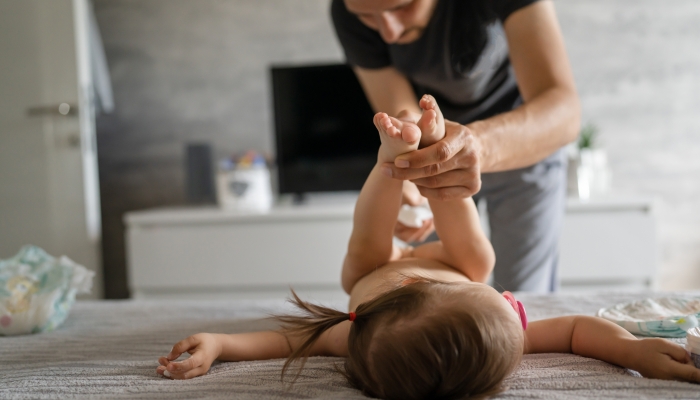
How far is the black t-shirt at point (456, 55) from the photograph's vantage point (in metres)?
1.32

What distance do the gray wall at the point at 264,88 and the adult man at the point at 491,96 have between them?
4.43 feet

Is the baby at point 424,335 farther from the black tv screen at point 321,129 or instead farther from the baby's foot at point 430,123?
the black tv screen at point 321,129

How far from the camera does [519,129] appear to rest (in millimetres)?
986

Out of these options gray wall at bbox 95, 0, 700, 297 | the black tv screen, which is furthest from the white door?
the black tv screen

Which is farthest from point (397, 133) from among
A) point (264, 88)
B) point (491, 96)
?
point (264, 88)

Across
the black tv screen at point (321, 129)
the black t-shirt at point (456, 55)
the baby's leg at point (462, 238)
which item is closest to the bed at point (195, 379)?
the baby's leg at point (462, 238)

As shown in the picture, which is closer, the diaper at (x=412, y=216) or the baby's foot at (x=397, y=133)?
the baby's foot at (x=397, y=133)

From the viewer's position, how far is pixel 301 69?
259 cm

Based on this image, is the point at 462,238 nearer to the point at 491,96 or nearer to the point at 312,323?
the point at 312,323

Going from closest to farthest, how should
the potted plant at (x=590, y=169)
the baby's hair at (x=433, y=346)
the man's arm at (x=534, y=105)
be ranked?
the baby's hair at (x=433, y=346) < the man's arm at (x=534, y=105) < the potted plant at (x=590, y=169)

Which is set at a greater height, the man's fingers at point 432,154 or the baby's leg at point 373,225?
the man's fingers at point 432,154

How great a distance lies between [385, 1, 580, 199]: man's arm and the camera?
802mm

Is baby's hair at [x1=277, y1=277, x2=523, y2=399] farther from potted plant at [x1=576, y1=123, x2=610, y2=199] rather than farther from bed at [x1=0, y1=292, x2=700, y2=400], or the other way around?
potted plant at [x1=576, y1=123, x2=610, y2=199]

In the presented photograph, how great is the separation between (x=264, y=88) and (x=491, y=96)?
1.56m
